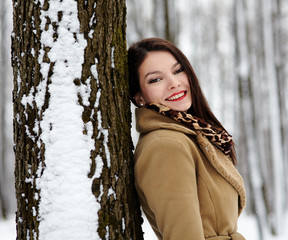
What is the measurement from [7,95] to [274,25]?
851cm

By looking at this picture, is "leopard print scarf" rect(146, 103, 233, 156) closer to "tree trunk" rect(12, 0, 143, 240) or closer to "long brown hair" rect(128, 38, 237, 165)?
"long brown hair" rect(128, 38, 237, 165)

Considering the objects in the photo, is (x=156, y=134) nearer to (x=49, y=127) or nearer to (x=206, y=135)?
(x=206, y=135)

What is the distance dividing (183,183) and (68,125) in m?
0.63

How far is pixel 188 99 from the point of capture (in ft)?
7.48

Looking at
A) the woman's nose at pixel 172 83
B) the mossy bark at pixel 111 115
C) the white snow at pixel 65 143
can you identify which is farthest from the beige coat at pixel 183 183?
the white snow at pixel 65 143

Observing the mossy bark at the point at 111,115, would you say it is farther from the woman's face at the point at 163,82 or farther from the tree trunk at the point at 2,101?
the tree trunk at the point at 2,101

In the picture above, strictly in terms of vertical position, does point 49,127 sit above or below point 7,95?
below

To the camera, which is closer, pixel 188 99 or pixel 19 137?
pixel 19 137

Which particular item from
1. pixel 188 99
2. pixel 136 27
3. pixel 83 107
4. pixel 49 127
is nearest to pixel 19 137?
pixel 49 127

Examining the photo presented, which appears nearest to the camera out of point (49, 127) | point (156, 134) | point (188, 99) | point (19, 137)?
point (49, 127)

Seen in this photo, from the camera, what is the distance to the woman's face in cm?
221

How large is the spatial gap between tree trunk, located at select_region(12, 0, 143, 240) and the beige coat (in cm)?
17

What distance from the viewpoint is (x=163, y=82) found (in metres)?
Result: 2.21

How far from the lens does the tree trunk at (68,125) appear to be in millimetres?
1630
